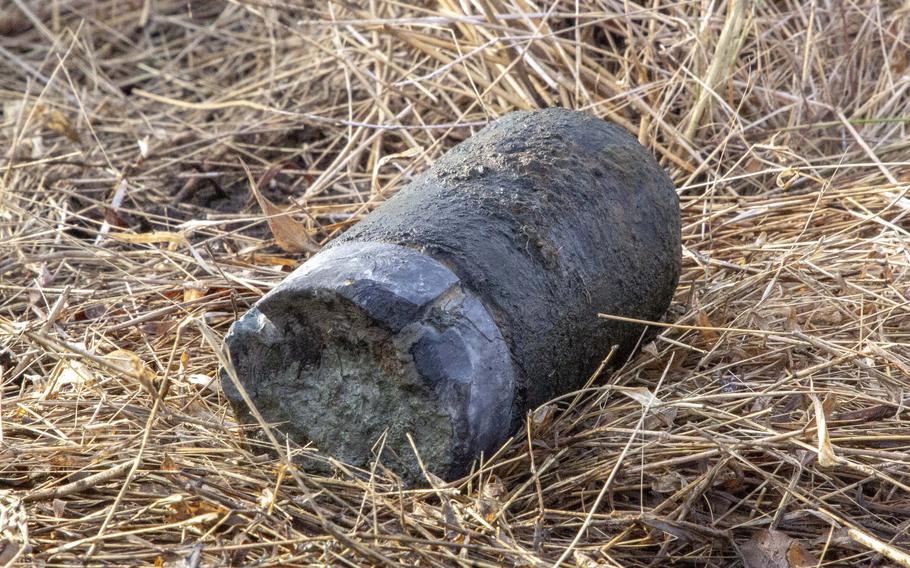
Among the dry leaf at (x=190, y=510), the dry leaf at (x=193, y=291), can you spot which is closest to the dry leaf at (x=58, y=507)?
the dry leaf at (x=190, y=510)

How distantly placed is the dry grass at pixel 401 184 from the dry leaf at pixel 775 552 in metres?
0.03

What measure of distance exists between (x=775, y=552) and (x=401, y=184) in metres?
2.10

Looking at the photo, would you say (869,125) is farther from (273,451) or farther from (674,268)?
(273,451)

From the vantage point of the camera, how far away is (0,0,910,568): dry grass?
2008 mm

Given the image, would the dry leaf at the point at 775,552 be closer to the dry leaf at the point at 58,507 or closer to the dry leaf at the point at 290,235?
the dry leaf at the point at 58,507

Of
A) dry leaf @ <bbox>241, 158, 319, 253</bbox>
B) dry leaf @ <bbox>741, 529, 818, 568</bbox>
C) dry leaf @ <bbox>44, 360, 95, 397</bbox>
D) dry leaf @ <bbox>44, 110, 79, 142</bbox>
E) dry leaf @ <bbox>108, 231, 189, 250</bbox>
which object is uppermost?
dry leaf @ <bbox>44, 110, 79, 142</bbox>

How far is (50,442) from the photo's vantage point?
232 cm

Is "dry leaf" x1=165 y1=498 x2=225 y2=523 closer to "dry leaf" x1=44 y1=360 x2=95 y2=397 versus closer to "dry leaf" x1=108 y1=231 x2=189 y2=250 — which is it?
"dry leaf" x1=44 y1=360 x2=95 y2=397

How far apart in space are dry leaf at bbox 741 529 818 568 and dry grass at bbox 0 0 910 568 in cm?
3

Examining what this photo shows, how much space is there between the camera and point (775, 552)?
200 centimetres

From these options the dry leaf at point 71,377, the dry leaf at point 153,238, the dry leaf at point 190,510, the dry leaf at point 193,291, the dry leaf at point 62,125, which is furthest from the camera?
the dry leaf at point 62,125

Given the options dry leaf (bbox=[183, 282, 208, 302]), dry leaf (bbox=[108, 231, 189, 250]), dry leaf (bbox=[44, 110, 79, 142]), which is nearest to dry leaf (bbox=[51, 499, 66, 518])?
dry leaf (bbox=[183, 282, 208, 302])

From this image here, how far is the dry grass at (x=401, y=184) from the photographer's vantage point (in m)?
2.01

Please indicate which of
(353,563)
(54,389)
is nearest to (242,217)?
(54,389)
